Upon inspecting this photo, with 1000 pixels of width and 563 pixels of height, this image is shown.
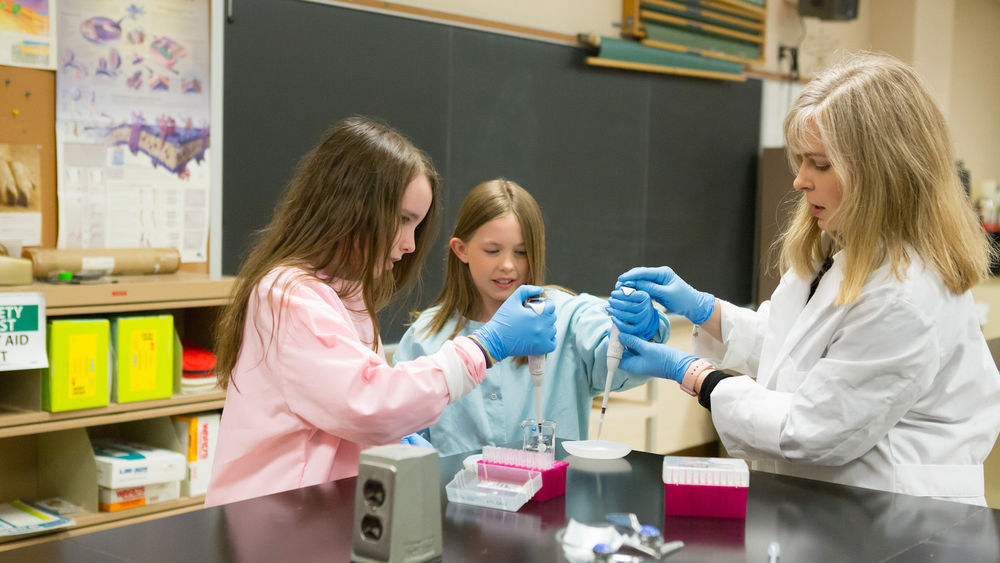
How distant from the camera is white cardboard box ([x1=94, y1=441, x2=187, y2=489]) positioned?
7.61 feet

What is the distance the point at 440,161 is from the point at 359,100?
390 millimetres

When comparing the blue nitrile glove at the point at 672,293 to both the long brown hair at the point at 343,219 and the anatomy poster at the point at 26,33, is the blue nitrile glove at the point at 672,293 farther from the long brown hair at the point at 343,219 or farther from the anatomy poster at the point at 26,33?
the anatomy poster at the point at 26,33

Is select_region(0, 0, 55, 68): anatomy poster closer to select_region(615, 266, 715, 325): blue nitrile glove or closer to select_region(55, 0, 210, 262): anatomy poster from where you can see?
select_region(55, 0, 210, 262): anatomy poster

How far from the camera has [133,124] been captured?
2588 millimetres

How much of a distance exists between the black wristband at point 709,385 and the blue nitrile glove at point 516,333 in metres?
0.27

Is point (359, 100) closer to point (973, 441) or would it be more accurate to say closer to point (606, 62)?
point (606, 62)

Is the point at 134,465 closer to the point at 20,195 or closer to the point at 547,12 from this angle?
the point at 20,195

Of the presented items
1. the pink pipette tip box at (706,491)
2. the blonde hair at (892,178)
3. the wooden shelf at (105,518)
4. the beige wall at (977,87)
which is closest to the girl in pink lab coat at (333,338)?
the pink pipette tip box at (706,491)

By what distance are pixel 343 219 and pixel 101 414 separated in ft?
3.62

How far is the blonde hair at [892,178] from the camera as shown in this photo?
1.50 metres

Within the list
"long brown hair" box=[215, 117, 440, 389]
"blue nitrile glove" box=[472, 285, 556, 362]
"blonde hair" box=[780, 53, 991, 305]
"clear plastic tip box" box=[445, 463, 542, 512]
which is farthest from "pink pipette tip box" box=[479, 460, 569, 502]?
"blonde hair" box=[780, 53, 991, 305]

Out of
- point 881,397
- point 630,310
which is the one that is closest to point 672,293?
point 630,310

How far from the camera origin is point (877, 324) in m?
1.44

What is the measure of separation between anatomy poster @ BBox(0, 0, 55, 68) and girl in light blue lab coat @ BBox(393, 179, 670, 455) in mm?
1194
